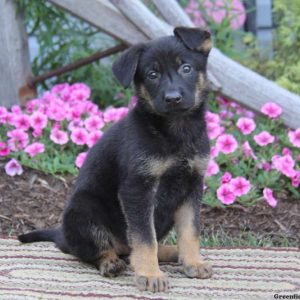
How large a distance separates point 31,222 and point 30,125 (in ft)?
3.55

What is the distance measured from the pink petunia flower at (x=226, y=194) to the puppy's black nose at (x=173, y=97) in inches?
65.1

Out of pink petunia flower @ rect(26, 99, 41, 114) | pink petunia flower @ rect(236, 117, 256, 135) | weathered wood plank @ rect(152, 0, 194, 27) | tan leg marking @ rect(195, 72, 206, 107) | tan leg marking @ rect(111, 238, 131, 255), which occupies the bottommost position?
pink petunia flower @ rect(236, 117, 256, 135)

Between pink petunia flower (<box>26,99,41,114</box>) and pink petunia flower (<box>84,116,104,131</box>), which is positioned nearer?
pink petunia flower (<box>84,116,104,131</box>)

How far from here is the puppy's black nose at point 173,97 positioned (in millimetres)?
3690

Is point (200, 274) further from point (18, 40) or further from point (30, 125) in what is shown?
point (18, 40)

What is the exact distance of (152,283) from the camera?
373 cm

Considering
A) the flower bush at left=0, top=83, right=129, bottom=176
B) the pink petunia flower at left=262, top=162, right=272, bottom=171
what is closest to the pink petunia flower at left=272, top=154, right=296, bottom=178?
the pink petunia flower at left=262, top=162, right=272, bottom=171

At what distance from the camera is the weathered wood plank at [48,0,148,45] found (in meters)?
6.08

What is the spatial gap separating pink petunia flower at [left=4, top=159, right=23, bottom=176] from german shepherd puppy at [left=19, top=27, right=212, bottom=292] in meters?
1.60

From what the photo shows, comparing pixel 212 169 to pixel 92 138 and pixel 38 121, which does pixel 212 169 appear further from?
pixel 38 121

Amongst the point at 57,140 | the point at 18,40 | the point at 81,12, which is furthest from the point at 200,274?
the point at 18,40

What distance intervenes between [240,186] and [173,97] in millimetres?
1764

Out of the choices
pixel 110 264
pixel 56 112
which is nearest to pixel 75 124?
pixel 56 112

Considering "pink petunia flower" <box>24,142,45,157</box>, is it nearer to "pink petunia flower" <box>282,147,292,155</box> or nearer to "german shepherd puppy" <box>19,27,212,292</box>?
"german shepherd puppy" <box>19,27,212,292</box>
